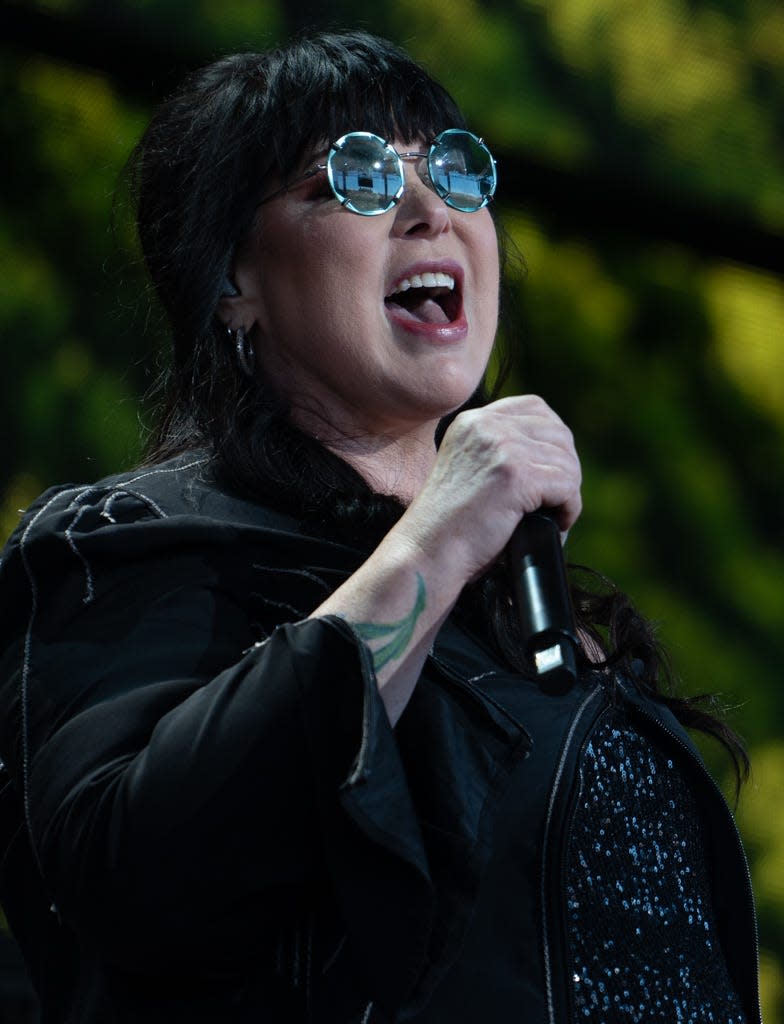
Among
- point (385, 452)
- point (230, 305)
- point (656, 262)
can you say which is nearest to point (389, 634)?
point (385, 452)

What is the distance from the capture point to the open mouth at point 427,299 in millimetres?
1412

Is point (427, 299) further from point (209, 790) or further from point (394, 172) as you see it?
point (209, 790)

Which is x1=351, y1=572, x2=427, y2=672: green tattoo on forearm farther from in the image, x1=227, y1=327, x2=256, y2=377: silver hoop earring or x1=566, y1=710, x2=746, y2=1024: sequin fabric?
x1=227, y1=327, x2=256, y2=377: silver hoop earring

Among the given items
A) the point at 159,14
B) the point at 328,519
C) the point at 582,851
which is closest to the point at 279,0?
the point at 159,14

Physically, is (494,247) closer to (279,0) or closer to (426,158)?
(426,158)

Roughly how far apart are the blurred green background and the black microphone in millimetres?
1433

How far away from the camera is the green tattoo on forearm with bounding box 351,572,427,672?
100 centimetres

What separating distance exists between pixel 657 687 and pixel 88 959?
1.99ft

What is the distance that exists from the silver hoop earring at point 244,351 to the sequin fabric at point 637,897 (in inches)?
19.4

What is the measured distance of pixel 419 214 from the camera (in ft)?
4.67

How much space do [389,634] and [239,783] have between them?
14cm

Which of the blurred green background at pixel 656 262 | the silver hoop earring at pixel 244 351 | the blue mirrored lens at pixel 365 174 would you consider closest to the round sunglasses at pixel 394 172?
the blue mirrored lens at pixel 365 174

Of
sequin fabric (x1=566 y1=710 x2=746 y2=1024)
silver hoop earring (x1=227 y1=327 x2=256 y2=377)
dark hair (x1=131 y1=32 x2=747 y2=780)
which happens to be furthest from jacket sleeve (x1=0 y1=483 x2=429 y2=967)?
silver hoop earring (x1=227 y1=327 x2=256 y2=377)

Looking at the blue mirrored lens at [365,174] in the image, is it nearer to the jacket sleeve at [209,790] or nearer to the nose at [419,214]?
the nose at [419,214]
